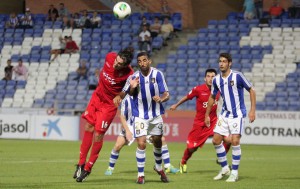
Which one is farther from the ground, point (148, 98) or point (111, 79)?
point (111, 79)

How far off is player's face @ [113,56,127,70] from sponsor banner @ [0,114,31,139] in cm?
1716

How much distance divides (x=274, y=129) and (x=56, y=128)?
7927 millimetres

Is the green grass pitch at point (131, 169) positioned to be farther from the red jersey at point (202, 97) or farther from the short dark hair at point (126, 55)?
the short dark hair at point (126, 55)

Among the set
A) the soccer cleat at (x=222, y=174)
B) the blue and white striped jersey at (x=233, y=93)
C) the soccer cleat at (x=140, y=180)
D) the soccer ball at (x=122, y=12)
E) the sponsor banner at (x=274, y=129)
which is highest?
the soccer ball at (x=122, y=12)

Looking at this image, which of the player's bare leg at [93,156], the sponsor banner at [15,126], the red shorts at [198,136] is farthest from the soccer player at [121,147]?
the sponsor banner at [15,126]

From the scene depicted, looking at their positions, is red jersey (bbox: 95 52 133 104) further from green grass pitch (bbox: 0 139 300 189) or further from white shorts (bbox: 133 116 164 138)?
green grass pitch (bbox: 0 139 300 189)

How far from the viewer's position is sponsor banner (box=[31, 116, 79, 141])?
3047 centimetres

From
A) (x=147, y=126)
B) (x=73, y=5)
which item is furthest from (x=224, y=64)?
(x=73, y=5)

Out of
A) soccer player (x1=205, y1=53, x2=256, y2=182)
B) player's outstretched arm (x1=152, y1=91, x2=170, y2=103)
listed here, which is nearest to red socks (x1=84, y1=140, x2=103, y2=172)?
player's outstretched arm (x1=152, y1=91, x2=170, y2=103)

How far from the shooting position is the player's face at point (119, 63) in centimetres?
1380

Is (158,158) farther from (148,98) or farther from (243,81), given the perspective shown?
(243,81)

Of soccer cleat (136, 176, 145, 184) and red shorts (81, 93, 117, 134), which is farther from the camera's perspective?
red shorts (81, 93, 117, 134)

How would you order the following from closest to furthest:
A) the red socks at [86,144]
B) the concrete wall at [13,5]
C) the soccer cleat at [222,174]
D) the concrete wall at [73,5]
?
the red socks at [86,144] < the soccer cleat at [222,174] < the concrete wall at [73,5] < the concrete wall at [13,5]

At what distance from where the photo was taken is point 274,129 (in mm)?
28203
